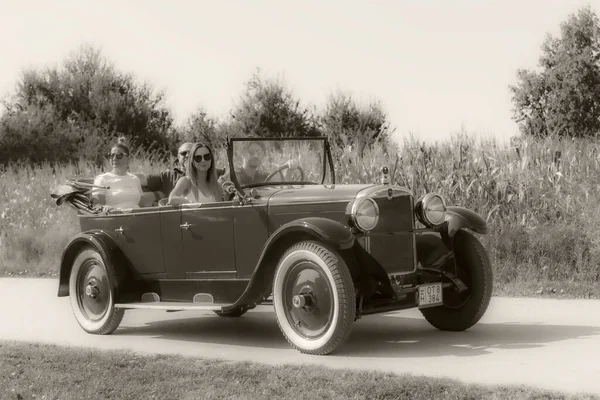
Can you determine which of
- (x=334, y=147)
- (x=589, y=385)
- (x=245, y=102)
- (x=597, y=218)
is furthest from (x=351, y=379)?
(x=245, y=102)

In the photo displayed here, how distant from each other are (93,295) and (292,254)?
110 inches

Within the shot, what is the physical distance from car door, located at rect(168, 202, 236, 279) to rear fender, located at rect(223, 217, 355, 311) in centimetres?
39

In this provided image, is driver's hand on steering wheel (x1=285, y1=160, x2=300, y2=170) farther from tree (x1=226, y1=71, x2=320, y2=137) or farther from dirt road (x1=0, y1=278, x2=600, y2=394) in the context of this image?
tree (x1=226, y1=71, x2=320, y2=137)

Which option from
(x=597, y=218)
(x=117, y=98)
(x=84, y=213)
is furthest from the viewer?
(x=117, y=98)

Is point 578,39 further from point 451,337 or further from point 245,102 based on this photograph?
point 451,337

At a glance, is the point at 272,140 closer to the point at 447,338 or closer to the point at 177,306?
the point at 177,306

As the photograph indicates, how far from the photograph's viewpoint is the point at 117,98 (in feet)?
144

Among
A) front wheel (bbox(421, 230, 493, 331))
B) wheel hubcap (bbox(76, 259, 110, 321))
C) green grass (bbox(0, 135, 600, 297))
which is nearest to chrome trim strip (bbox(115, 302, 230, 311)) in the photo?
wheel hubcap (bbox(76, 259, 110, 321))

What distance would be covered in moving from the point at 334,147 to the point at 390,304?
9.97m

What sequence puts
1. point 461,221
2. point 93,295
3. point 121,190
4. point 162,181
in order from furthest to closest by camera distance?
point 162,181 < point 121,190 < point 93,295 < point 461,221

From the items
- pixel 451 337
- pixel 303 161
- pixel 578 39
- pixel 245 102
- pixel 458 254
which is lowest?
pixel 451 337

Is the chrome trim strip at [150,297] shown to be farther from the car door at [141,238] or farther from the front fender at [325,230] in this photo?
the front fender at [325,230]

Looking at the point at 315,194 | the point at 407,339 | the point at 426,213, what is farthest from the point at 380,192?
the point at 407,339

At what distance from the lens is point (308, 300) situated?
7410mm
